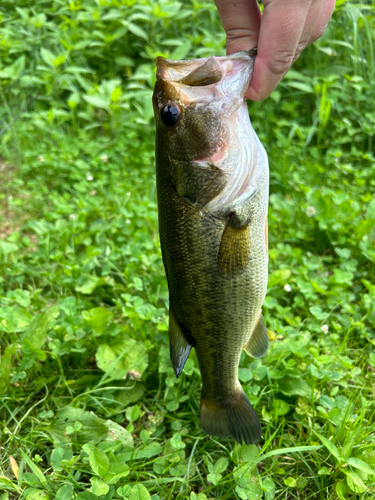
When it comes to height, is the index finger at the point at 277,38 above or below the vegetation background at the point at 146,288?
above

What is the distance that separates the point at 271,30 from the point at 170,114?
1.69ft

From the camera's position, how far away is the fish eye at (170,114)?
1.66 metres

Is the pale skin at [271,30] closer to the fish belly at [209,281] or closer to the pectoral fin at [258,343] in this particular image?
the fish belly at [209,281]

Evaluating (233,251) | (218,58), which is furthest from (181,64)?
(233,251)

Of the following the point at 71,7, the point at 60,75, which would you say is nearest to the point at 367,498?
the point at 60,75

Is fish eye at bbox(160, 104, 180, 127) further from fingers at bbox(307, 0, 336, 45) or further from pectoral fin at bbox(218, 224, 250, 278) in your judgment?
fingers at bbox(307, 0, 336, 45)

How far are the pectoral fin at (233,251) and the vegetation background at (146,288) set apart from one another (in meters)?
0.73

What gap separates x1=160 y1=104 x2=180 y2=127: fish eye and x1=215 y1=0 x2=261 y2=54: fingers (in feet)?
1.59

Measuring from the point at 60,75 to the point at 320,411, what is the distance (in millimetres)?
4561

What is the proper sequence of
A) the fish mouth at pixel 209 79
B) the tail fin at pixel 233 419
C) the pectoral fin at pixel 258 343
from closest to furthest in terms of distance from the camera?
the fish mouth at pixel 209 79 < the tail fin at pixel 233 419 < the pectoral fin at pixel 258 343

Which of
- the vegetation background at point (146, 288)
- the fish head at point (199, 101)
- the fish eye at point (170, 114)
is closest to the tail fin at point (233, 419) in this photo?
the vegetation background at point (146, 288)

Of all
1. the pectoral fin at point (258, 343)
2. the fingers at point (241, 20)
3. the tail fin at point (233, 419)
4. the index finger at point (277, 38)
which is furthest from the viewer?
the pectoral fin at point (258, 343)

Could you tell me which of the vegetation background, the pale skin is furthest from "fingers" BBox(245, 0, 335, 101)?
the vegetation background

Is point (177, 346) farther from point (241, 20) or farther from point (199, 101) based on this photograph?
point (241, 20)
